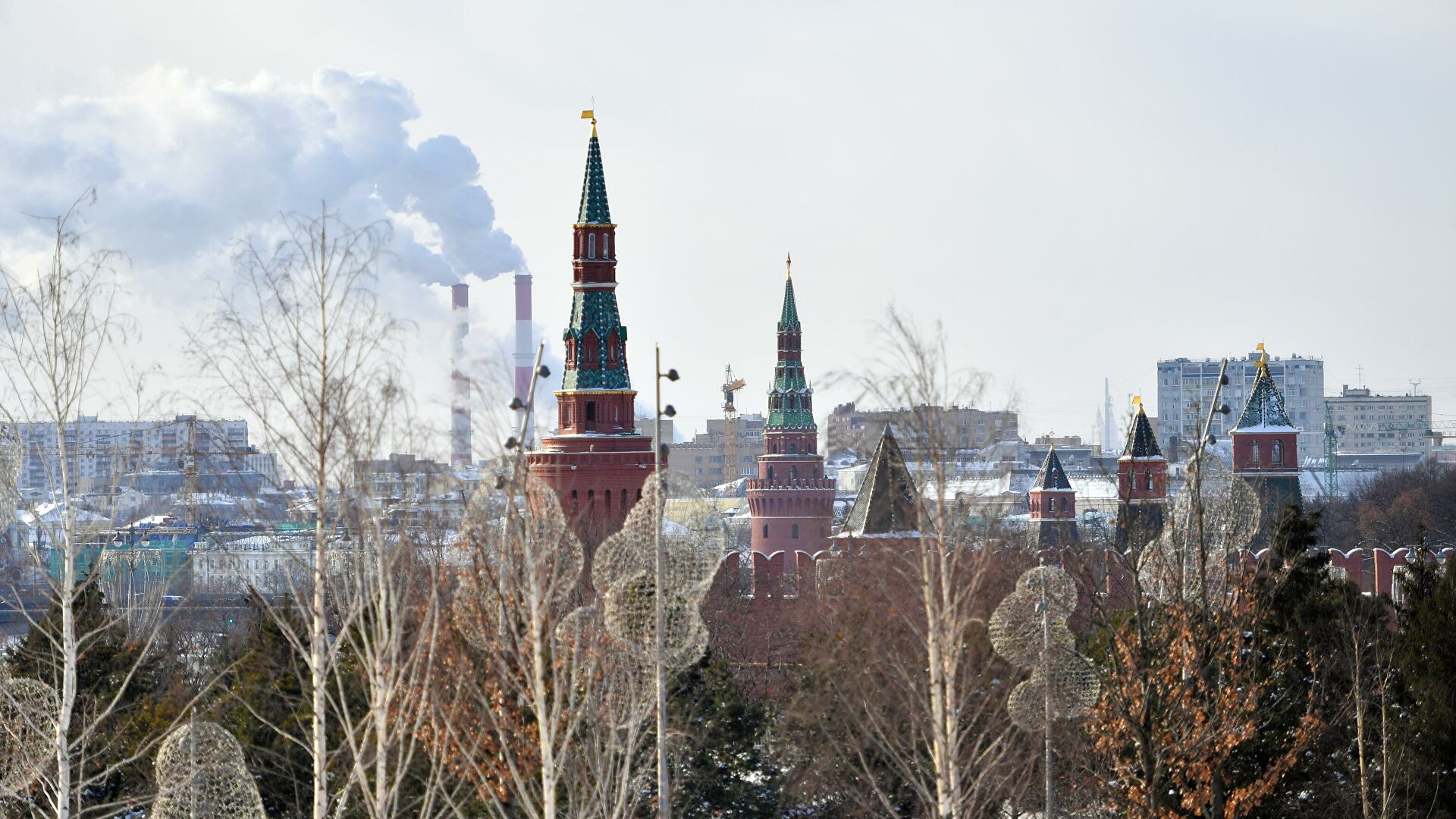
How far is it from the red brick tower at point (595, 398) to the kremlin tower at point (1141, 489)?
1074 centimetres

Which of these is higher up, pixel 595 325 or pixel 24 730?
pixel 595 325

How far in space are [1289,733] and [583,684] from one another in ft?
31.1

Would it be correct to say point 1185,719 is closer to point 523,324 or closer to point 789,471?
point 789,471

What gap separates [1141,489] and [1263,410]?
33.9m

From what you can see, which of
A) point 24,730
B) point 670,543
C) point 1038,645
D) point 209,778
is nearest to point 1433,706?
point 1038,645

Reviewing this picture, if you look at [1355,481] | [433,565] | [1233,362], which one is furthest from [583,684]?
[1233,362]

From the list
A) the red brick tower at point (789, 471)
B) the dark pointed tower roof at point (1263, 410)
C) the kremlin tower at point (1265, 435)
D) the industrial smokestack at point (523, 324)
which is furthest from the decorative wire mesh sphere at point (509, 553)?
the industrial smokestack at point (523, 324)

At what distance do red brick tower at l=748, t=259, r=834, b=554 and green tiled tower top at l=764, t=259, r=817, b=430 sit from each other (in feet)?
0.10

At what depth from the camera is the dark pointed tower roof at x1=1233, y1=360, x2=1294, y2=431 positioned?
62438mm

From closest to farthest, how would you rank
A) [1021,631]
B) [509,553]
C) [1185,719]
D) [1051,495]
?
[509,553] < [1021,631] < [1185,719] < [1051,495]

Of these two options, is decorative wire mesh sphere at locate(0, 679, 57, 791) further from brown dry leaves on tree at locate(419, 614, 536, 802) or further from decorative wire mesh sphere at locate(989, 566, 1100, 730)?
decorative wire mesh sphere at locate(989, 566, 1100, 730)

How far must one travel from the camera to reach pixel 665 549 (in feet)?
60.9

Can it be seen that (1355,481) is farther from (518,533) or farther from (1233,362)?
(518,533)

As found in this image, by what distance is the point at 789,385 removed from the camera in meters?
85.1
